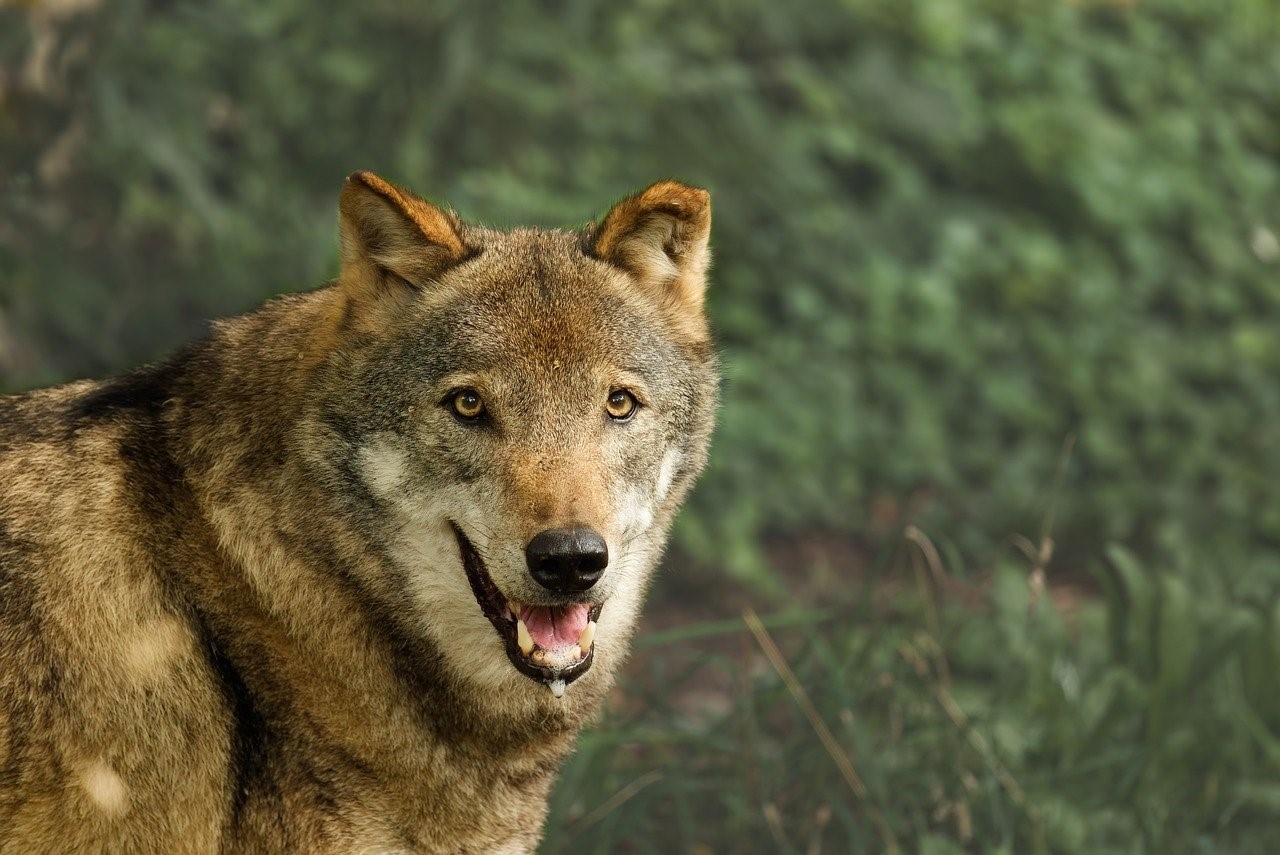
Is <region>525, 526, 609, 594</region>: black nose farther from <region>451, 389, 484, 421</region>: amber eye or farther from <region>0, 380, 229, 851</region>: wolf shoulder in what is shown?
<region>0, 380, 229, 851</region>: wolf shoulder

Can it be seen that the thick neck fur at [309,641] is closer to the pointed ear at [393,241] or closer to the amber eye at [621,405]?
the pointed ear at [393,241]

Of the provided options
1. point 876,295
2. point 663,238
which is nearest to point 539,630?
point 663,238

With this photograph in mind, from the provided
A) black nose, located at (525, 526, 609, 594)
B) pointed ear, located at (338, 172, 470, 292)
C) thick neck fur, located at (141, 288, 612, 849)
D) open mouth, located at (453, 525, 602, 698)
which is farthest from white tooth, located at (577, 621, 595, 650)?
pointed ear, located at (338, 172, 470, 292)

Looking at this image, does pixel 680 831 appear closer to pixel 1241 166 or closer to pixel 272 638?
pixel 272 638

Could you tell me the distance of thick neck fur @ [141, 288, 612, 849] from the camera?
3.46 metres

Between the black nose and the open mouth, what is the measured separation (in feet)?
0.33

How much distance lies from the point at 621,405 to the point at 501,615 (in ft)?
1.98

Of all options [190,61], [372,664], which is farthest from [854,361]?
[372,664]

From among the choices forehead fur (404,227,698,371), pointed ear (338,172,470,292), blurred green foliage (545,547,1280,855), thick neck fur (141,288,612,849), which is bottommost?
blurred green foliage (545,547,1280,855)

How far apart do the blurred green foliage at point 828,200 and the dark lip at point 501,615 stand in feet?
10.1

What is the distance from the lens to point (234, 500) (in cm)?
358

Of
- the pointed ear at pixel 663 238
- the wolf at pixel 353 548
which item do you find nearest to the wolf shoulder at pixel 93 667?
the wolf at pixel 353 548

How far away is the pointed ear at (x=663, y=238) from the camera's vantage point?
391 cm

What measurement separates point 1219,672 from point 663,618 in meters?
2.68
